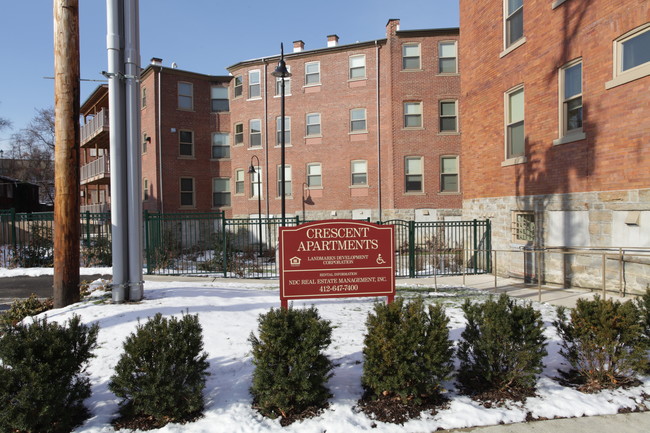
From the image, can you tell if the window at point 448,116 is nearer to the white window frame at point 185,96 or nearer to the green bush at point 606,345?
the white window frame at point 185,96

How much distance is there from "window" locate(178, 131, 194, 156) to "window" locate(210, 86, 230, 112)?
8.14 ft

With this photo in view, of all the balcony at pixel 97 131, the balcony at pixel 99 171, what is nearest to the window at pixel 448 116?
the balcony at pixel 99 171

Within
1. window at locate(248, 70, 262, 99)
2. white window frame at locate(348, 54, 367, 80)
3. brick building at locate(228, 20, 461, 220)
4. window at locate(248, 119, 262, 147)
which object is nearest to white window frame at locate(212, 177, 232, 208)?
brick building at locate(228, 20, 461, 220)

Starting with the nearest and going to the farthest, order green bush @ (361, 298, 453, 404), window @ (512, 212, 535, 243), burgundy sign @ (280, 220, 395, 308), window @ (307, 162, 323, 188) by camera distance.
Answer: green bush @ (361, 298, 453, 404) → burgundy sign @ (280, 220, 395, 308) → window @ (512, 212, 535, 243) → window @ (307, 162, 323, 188)

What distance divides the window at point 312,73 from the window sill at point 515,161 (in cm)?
1476

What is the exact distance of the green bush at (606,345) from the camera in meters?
4.27

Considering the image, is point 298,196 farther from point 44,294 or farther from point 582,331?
point 582,331

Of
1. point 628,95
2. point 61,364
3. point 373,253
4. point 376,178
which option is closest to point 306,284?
point 373,253

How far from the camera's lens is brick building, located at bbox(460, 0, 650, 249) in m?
8.34

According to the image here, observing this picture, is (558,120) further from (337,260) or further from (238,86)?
(238,86)

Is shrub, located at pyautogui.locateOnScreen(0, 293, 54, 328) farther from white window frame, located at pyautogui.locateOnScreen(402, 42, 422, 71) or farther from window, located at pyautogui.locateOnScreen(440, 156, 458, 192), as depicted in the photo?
white window frame, located at pyautogui.locateOnScreen(402, 42, 422, 71)

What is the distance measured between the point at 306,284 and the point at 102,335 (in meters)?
3.09

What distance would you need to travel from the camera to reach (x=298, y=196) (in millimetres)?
24203

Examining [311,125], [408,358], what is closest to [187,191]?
[311,125]
